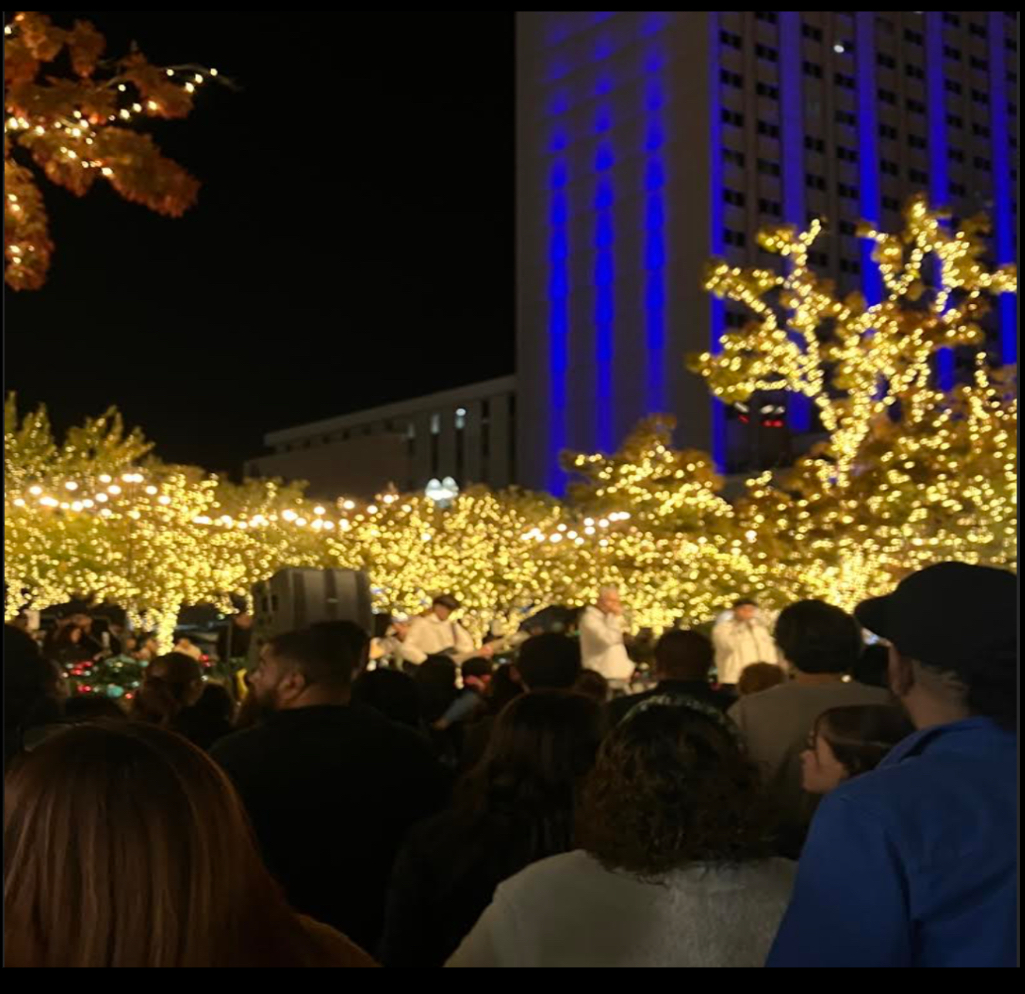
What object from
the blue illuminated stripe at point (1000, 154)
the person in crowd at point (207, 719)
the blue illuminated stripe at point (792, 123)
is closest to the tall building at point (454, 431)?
the blue illuminated stripe at point (792, 123)

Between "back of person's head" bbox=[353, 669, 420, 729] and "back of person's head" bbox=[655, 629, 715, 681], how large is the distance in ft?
3.60

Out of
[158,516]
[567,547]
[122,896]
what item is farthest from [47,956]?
[567,547]

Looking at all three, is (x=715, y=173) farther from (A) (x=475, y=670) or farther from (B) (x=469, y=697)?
(B) (x=469, y=697)

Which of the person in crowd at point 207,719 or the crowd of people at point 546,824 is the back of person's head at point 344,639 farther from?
the person in crowd at point 207,719

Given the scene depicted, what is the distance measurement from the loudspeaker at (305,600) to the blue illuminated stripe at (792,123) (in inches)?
2855

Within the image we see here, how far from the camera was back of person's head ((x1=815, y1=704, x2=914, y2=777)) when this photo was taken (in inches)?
142

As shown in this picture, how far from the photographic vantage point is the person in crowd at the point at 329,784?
11.8ft

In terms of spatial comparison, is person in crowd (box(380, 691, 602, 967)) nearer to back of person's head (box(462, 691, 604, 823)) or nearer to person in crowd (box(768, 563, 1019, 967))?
back of person's head (box(462, 691, 604, 823))

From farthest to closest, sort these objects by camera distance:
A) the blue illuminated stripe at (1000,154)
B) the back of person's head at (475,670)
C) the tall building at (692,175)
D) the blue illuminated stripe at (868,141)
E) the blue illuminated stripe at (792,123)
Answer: the blue illuminated stripe at (1000,154), the blue illuminated stripe at (868,141), the blue illuminated stripe at (792,123), the tall building at (692,175), the back of person's head at (475,670)

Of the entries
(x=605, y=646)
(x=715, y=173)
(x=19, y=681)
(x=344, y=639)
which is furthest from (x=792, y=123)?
(x=19, y=681)

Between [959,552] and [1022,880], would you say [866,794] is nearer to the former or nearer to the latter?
[1022,880]

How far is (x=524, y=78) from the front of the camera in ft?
273

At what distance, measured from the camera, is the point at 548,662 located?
525cm

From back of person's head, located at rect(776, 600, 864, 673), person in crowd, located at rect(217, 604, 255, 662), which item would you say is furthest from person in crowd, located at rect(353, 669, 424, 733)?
person in crowd, located at rect(217, 604, 255, 662)
